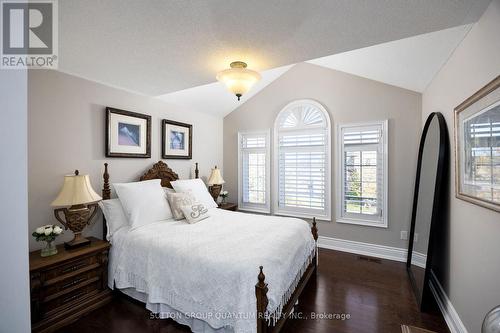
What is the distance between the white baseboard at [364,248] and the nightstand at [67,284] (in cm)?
319

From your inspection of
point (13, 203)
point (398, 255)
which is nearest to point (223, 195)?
point (398, 255)

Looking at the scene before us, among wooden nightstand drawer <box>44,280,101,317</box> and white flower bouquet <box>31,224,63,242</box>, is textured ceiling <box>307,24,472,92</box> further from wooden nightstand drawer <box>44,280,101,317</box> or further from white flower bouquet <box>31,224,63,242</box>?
wooden nightstand drawer <box>44,280,101,317</box>

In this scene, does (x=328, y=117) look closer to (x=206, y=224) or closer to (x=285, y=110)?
(x=285, y=110)

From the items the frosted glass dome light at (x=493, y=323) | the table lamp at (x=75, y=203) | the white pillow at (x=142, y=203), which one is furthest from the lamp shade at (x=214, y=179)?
the frosted glass dome light at (x=493, y=323)

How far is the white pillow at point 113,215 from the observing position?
2586 millimetres

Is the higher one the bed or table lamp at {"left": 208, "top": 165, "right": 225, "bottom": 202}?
table lamp at {"left": 208, "top": 165, "right": 225, "bottom": 202}

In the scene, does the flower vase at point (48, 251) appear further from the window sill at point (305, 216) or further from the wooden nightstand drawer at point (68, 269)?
the window sill at point (305, 216)

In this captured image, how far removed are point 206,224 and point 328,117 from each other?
2629 millimetres

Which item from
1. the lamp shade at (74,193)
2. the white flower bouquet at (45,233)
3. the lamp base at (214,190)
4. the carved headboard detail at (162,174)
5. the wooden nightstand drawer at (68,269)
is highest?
the carved headboard detail at (162,174)

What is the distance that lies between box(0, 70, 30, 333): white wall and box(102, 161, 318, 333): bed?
1.16m

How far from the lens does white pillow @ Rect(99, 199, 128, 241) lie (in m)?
2.59

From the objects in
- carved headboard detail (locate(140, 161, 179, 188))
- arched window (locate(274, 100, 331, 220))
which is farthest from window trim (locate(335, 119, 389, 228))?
carved headboard detail (locate(140, 161, 179, 188))

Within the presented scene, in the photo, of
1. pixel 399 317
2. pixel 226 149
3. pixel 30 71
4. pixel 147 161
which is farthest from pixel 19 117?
pixel 226 149

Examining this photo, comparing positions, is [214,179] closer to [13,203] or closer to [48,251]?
[48,251]
